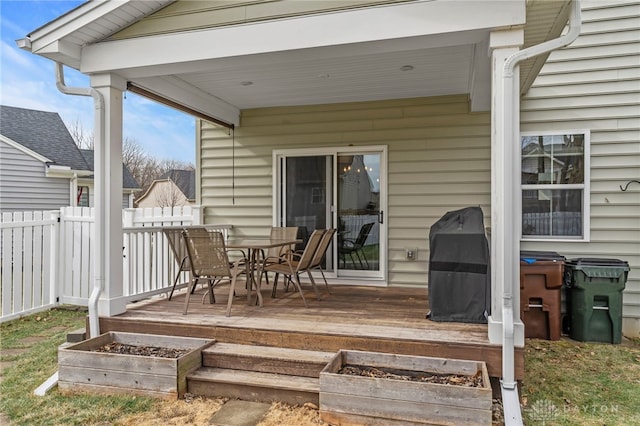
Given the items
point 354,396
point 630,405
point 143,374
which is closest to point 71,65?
point 143,374

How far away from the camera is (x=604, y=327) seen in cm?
452

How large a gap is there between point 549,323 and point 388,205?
2338 mm

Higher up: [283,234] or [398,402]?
[283,234]

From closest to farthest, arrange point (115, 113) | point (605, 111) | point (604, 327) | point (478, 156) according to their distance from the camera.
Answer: point (115, 113)
point (604, 327)
point (605, 111)
point (478, 156)

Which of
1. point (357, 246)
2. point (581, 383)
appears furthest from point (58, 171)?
point (581, 383)

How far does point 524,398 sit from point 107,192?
394cm

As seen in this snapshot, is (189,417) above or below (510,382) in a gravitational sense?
A: below

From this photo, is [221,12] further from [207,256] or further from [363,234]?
[363,234]

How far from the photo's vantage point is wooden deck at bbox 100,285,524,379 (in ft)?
10.1

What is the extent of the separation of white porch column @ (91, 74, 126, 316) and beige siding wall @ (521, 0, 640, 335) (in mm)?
4862

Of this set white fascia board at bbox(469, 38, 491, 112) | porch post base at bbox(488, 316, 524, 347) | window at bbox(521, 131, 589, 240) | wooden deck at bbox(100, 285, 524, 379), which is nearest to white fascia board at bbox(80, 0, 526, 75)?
white fascia board at bbox(469, 38, 491, 112)

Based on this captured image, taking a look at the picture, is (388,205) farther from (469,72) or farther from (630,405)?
(630,405)

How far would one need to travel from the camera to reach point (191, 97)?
203 inches

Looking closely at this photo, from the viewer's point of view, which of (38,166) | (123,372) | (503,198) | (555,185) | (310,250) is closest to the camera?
(503,198)
